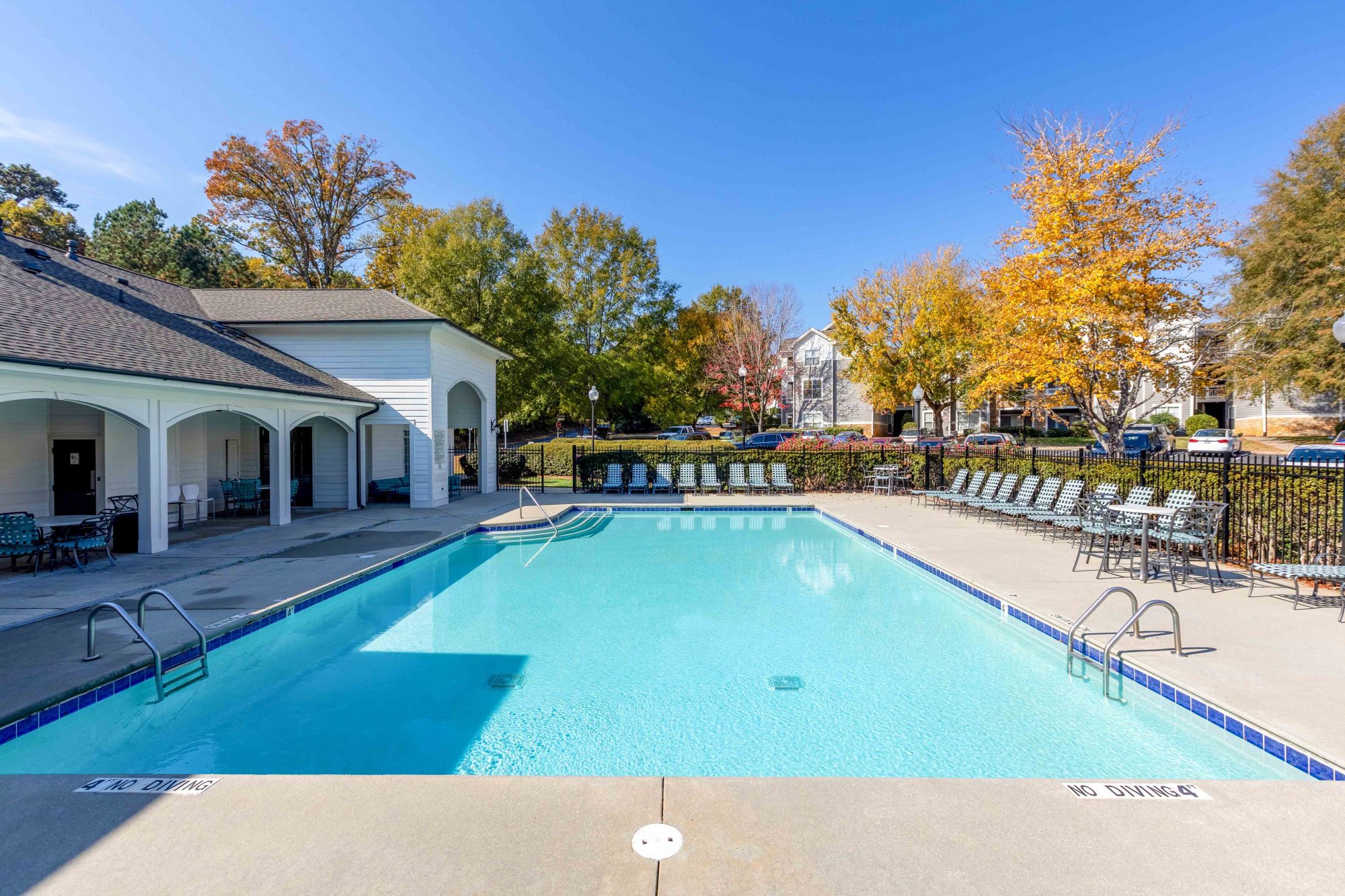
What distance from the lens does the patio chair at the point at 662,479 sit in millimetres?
17422

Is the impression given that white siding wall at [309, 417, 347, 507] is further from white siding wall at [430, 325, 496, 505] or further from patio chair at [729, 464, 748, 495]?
patio chair at [729, 464, 748, 495]

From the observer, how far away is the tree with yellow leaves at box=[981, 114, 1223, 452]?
12.0 meters

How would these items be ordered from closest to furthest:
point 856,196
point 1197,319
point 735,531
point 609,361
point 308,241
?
point 735,531, point 1197,319, point 856,196, point 308,241, point 609,361

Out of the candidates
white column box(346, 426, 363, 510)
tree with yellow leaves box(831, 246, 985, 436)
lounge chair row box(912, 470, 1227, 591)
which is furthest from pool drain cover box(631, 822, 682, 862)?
tree with yellow leaves box(831, 246, 985, 436)

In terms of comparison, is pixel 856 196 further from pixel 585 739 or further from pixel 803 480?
pixel 585 739

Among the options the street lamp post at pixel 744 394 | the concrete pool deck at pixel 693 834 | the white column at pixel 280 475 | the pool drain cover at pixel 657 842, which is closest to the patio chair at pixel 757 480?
the street lamp post at pixel 744 394

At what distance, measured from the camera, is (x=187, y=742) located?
4.11 meters

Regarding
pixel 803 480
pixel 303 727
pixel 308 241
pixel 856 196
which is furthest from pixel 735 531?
pixel 308 241

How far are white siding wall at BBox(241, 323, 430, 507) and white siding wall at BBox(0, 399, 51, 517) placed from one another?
4946 mm

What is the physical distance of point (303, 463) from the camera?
15.7 m

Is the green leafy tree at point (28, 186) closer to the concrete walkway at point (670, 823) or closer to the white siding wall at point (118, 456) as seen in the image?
the white siding wall at point (118, 456)

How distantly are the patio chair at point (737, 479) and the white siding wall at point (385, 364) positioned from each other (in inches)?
322

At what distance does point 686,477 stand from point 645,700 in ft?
40.5

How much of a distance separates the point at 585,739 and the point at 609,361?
89.1ft
